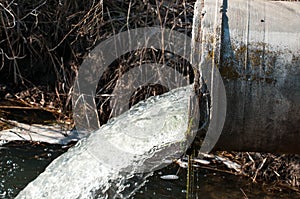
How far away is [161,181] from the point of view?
4297 millimetres

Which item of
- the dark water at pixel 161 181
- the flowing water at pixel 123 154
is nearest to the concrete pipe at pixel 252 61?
the flowing water at pixel 123 154

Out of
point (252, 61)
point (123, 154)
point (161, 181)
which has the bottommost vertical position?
point (161, 181)

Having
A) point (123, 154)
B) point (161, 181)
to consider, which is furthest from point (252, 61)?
point (161, 181)

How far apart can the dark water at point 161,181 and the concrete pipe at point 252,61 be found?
3.72ft

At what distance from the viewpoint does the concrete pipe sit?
2971 mm

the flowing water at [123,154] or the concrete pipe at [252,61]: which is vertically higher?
the concrete pipe at [252,61]

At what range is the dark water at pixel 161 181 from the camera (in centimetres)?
413

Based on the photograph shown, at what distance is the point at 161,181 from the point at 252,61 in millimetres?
1538

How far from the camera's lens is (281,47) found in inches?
118

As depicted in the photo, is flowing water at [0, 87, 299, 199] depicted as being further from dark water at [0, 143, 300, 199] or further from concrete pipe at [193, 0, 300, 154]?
dark water at [0, 143, 300, 199]

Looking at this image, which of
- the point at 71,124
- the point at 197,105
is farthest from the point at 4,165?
the point at 197,105

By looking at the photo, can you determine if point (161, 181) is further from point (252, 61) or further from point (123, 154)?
point (252, 61)

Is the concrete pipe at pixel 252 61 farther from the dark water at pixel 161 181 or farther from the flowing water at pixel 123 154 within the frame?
the dark water at pixel 161 181

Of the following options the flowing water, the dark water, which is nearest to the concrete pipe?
the flowing water
